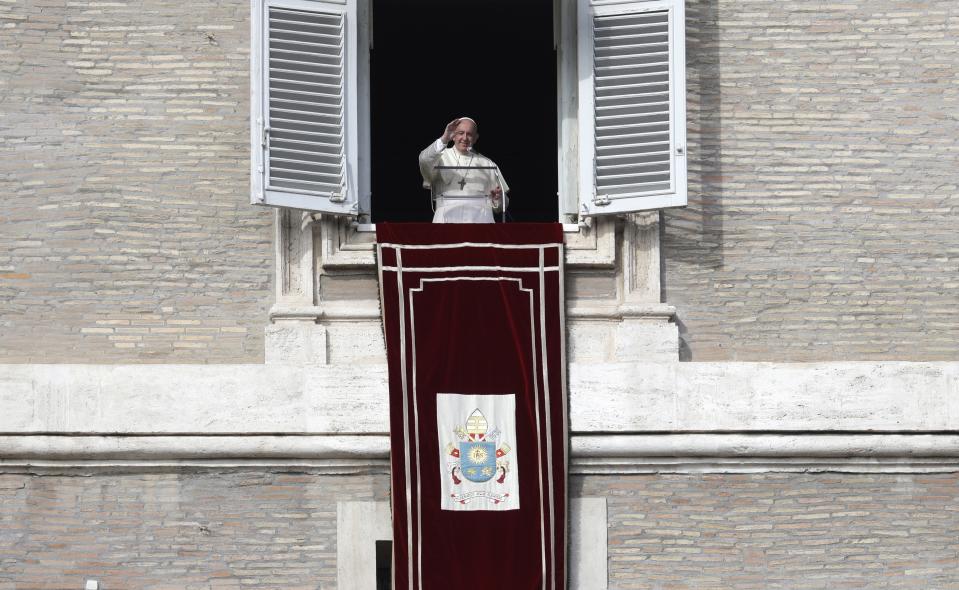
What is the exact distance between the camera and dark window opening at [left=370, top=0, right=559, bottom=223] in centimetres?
1555

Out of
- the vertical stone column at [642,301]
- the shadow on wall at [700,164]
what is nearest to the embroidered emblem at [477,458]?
the vertical stone column at [642,301]

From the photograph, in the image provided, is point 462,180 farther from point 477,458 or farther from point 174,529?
point 174,529

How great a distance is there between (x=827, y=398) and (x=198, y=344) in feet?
11.1

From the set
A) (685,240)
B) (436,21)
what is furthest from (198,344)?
(436,21)

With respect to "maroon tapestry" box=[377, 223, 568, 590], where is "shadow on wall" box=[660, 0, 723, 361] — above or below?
above

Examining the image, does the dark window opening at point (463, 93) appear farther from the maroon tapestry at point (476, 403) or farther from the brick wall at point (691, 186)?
the maroon tapestry at point (476, 403)

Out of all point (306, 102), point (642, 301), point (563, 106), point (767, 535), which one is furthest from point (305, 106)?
point (767, 535)

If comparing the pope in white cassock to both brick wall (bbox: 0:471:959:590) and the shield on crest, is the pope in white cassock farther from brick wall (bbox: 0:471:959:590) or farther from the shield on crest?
brick wall (bbox: 0:471:959:590)

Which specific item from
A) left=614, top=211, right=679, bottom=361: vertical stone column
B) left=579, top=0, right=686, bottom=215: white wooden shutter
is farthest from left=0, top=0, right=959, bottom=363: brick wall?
left=579, top=0, right=686, bottom=215: white wooden shutter

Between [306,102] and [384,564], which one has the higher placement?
[306,102]

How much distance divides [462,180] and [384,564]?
218 centimetres

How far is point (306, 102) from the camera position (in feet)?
38.6

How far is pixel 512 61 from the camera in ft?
53.3

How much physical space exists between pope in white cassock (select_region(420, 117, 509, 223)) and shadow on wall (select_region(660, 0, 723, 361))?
0.98 metres
